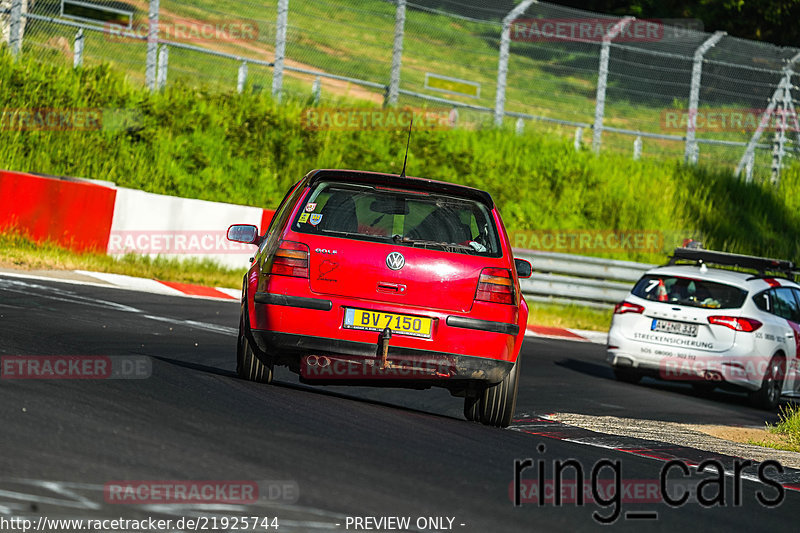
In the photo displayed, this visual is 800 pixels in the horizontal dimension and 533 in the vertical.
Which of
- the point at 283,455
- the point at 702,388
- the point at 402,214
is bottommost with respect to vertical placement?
the point at 702,388

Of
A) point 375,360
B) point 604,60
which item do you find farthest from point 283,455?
point 604,60

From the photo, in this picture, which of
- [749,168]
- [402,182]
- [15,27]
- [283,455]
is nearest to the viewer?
[283,455]

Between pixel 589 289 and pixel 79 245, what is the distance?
8973 mm

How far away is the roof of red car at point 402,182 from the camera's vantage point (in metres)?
8.46

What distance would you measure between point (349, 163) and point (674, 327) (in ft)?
39.7

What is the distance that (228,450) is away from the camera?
6.16m

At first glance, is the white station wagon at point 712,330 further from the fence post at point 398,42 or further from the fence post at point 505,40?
the fence post at point 398,42

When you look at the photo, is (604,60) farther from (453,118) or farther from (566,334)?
(566,334)

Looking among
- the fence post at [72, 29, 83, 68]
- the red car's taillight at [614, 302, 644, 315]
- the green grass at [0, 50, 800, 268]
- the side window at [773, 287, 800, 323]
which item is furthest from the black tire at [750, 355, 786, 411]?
the fence post at [72, 29, 83, 68]

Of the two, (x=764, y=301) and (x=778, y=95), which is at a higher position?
(x=778, y=95)

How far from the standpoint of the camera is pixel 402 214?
8273 millimetres

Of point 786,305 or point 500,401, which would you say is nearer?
point 500,401

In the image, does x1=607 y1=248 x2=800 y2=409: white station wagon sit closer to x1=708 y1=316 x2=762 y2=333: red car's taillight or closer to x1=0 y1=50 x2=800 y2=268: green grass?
x1=708 y1=316 x2=762 y2=333: red car's taillight

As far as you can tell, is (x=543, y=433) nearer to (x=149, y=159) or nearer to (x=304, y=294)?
(x=304, y=294)
